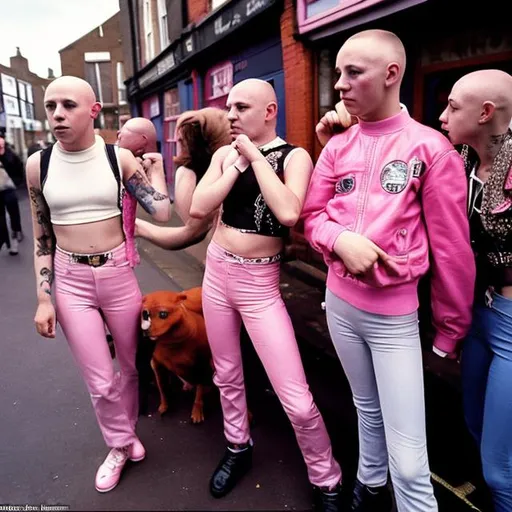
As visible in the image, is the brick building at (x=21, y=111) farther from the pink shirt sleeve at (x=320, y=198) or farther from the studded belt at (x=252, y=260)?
the pink shirt sleeve at (x=320, y=198)

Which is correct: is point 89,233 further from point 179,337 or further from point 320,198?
point 320,198

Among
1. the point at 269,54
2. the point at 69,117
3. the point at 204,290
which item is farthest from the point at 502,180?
the point at 269,54

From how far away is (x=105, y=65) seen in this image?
30.5 meters

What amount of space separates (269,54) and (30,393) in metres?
6.06

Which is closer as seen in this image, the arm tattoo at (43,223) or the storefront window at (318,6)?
the arm tattoo at (43,223)

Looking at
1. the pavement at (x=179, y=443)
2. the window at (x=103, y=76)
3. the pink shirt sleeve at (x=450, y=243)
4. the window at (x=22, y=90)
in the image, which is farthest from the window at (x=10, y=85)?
the pink shirt sleeve at (x=450, y=243)

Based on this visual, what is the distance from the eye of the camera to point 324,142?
224 centimetres

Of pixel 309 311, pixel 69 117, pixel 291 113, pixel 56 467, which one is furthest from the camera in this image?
pixel 291 113

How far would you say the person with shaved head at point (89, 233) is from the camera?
230 cm

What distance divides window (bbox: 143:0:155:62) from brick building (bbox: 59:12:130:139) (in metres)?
14.3

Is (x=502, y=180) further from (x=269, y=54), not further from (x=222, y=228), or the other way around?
(x=269, y=54)

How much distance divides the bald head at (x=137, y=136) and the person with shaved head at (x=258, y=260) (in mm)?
722

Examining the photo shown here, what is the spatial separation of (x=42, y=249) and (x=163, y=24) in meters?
12.3

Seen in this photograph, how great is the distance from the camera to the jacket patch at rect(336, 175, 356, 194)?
1849 millimetres
